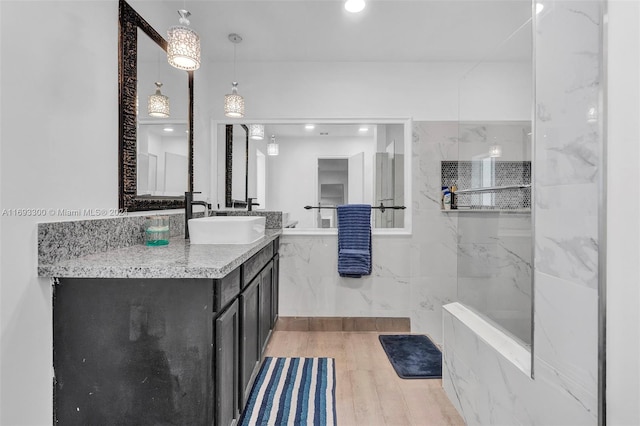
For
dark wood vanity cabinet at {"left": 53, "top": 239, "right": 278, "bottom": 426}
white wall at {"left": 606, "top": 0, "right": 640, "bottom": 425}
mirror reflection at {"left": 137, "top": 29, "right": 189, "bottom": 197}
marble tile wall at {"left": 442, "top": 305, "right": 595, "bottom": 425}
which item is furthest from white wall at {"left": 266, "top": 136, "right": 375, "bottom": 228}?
white wall at {"left": 606, "top": 0, "right": 640, "bottom": 425}

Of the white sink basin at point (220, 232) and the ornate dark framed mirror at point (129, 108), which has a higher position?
the ornate dark framed mirror at point (129, 108)

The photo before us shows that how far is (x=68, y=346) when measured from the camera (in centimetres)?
116

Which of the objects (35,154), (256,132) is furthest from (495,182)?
(35,154)

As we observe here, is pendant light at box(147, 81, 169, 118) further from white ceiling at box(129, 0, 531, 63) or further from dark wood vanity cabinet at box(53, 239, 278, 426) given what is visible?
dark wood vanity cabinet at box(53, 239, 278, 426)

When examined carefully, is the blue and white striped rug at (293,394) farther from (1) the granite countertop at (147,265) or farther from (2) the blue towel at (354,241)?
(1) the granite countertop at (147,265)

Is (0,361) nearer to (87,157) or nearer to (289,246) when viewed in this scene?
(87,157)

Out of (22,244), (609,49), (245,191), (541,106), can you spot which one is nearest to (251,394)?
(22,244)

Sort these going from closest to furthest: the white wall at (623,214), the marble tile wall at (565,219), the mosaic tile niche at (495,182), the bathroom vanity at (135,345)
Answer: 1. the white wall at (623,214)
2. the marble tile wall at (565,219)
3. the bathroom vanity at (135,345)
4. the mosaic tile niche at (495,182)

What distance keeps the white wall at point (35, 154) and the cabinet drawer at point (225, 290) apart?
2.00ft

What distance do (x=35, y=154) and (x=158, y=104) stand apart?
3.13 feet

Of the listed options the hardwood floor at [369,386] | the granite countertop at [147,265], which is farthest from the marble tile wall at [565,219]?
the granite countertop at [147,265]

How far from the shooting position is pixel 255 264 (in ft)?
5.99

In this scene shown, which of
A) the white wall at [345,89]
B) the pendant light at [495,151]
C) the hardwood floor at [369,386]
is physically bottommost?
the hardwood floor at [369,386]

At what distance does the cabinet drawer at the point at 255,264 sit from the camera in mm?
1586
